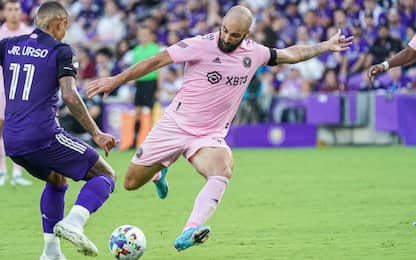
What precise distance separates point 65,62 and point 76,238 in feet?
5.03

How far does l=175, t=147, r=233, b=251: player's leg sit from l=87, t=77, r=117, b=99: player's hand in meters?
1.04

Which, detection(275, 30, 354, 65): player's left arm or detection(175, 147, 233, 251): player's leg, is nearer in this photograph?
detection(175, 147, 233, 251): player's leg

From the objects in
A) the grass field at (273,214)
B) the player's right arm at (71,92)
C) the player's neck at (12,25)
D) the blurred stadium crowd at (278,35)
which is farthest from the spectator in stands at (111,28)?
the player's right arm at (71,92)

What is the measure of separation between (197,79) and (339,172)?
8.18 metres

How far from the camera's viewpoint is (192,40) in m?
9.13

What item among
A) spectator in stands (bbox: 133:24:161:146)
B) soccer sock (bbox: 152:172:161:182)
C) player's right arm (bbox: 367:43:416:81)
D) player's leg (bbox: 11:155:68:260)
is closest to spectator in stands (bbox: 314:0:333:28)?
spectator in stands (bbox: 133:24:161:146)

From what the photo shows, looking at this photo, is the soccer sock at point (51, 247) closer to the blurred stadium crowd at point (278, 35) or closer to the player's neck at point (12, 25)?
the player's neck at point (12, 25)

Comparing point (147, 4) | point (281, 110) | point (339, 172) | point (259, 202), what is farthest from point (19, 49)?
point (147, 4)

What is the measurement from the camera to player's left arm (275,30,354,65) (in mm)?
9523

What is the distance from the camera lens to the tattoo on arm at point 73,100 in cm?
819

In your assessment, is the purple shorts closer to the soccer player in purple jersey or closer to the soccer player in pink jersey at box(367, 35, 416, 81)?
the soccer player in purple jersey

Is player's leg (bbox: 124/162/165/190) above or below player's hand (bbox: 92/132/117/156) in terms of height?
below

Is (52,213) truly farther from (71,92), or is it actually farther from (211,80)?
(211,80)

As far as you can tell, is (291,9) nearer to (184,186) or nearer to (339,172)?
(339,172)
